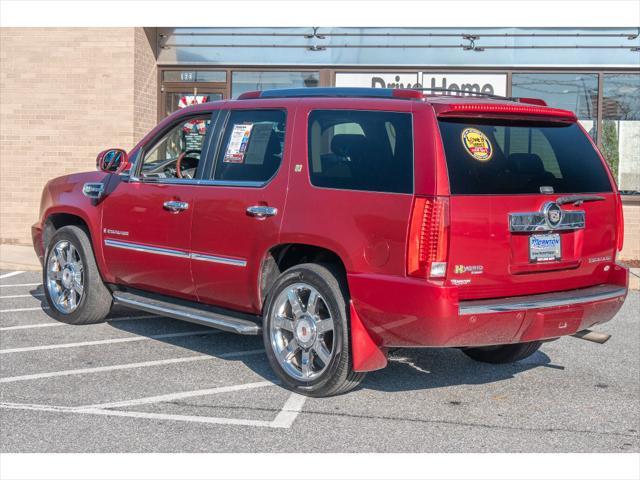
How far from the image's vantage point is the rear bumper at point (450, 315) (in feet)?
17.0

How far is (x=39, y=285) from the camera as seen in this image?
10570 millimetres

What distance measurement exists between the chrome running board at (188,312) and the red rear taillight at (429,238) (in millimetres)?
1463

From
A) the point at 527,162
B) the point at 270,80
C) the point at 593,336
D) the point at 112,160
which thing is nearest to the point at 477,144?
the point at 527,162

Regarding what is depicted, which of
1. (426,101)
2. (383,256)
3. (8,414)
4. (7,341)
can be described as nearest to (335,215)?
(383,256)

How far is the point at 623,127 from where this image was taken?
13.9 m

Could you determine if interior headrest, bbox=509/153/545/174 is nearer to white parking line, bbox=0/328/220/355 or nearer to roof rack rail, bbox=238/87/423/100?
roof rack rail, bbox=238/87/423/100

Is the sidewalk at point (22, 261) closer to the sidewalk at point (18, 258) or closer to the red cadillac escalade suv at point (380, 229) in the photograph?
the sidewalk at point (18, 258)

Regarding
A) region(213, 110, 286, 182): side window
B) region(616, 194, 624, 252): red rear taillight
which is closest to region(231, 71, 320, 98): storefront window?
region(213, 110, 286, 182): side window

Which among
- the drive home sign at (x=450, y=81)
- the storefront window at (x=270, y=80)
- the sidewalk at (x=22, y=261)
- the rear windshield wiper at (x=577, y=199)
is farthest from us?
the storefront window at (x=270, y=80)

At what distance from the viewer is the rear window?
539cm

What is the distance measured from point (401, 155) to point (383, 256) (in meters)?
0.62

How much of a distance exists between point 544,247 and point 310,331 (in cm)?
155

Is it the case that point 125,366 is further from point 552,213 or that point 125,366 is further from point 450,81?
point 450,81

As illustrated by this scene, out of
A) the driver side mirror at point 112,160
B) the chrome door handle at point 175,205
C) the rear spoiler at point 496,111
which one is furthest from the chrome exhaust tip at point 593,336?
the driver side mirror at point 112,160
